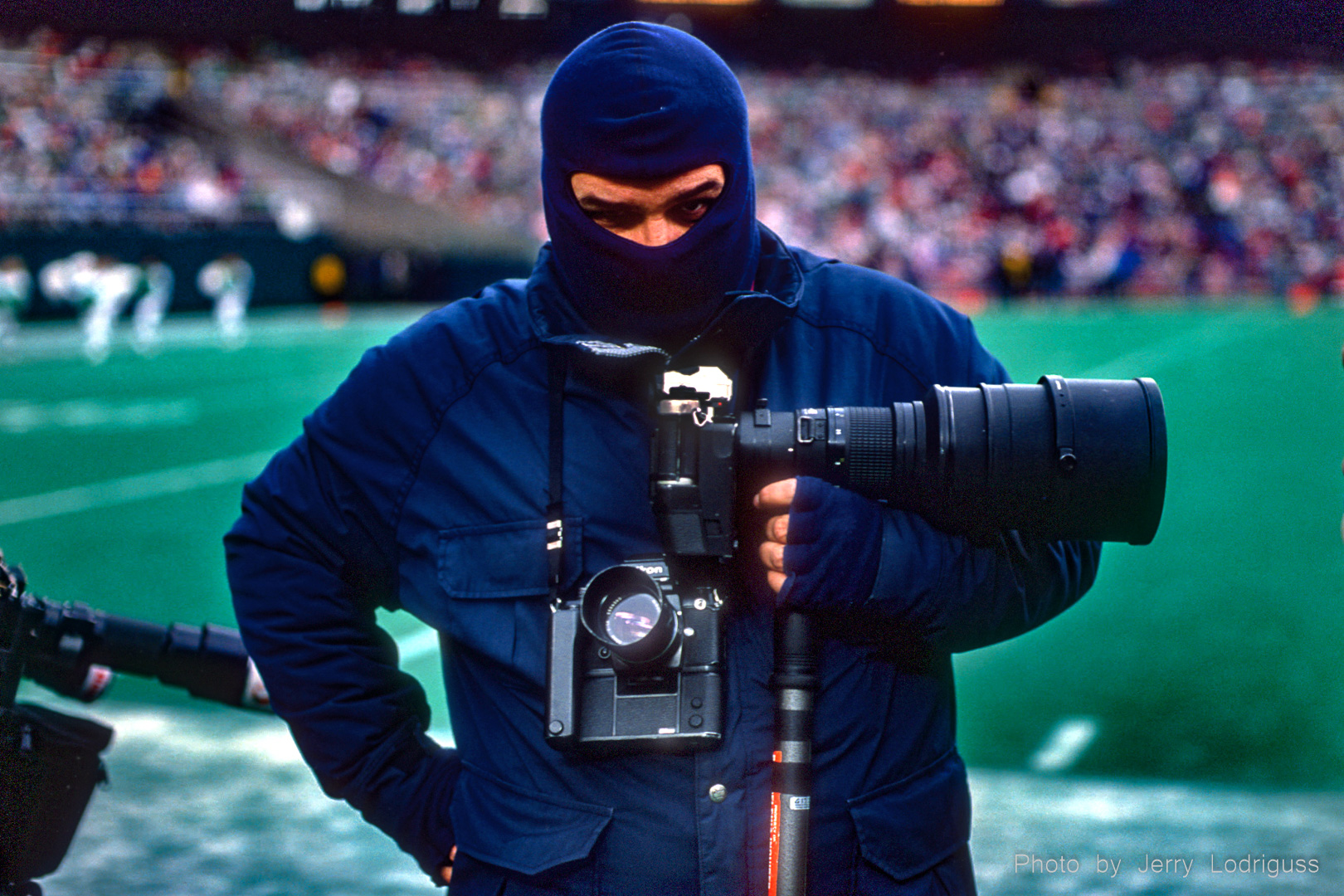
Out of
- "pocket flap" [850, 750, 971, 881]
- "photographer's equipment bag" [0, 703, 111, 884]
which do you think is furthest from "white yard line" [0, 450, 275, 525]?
"pocket flap" [850, 750, 971, 881]

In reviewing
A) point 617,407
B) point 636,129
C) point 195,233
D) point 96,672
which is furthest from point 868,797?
point 195,233

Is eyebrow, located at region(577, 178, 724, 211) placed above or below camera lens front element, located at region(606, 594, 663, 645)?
above

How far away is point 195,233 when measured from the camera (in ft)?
84.1

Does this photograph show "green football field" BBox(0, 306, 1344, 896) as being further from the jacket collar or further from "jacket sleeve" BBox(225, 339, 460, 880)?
the jacket collar

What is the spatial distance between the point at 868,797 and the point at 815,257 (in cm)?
80

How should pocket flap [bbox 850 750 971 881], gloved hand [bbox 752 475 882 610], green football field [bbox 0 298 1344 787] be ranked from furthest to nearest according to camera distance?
green football field [bbox 0 298 1344 787], pocket flap [bbox 850 750 971 881], gloved hand [bbox 752 475 882 610]

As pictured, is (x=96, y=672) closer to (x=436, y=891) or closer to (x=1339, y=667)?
(x=436, y=891)

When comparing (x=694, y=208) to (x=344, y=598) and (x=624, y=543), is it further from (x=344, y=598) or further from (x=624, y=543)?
(x=344, y=598)

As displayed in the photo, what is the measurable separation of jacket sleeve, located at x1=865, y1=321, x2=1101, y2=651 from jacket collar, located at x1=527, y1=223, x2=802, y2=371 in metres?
0.32

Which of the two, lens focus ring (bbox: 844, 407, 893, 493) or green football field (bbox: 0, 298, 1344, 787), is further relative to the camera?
green football field (bbox: 0, 298, 1344, 787)

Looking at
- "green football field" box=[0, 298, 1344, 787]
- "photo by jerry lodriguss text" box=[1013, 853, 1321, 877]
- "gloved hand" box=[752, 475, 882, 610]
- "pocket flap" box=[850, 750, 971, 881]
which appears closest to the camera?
"gloved hand" box=[752, 475, 882, 610]

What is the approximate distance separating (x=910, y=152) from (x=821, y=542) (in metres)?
40.0

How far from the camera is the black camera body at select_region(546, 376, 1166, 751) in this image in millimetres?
1655

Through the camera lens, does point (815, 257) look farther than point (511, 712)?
Yes
